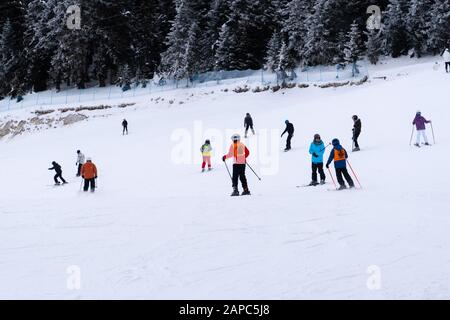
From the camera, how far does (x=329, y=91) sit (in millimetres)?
35812

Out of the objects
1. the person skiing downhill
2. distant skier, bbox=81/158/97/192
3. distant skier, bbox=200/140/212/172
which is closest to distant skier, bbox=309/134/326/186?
the person skiing downhill

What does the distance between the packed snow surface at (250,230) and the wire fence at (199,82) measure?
18084mm

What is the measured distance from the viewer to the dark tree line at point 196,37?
39.9 meters

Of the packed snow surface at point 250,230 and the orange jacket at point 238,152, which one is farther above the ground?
the orange jacket at point 238,152

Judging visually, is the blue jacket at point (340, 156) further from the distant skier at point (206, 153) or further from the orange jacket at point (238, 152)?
the distant skier at point (206, 153)

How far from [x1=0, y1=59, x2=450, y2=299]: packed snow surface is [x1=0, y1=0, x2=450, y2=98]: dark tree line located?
21.0m

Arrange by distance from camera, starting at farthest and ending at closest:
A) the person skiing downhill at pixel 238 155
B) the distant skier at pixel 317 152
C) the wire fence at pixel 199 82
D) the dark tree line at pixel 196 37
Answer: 1. the dark tree line at pixel 196 37
2. the wire fence at pixel 199 82
3. the distant skier at pixel 317 152
4. the person skiing downhill at pixel 238 155

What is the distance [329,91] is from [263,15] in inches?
522

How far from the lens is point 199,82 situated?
1673 inches

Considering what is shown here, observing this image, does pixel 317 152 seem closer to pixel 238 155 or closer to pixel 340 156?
pixel 340 156

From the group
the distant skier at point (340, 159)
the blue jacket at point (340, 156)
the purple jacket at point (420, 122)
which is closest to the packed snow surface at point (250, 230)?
the distant skier at point (340, 159)

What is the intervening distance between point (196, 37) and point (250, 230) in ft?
129
